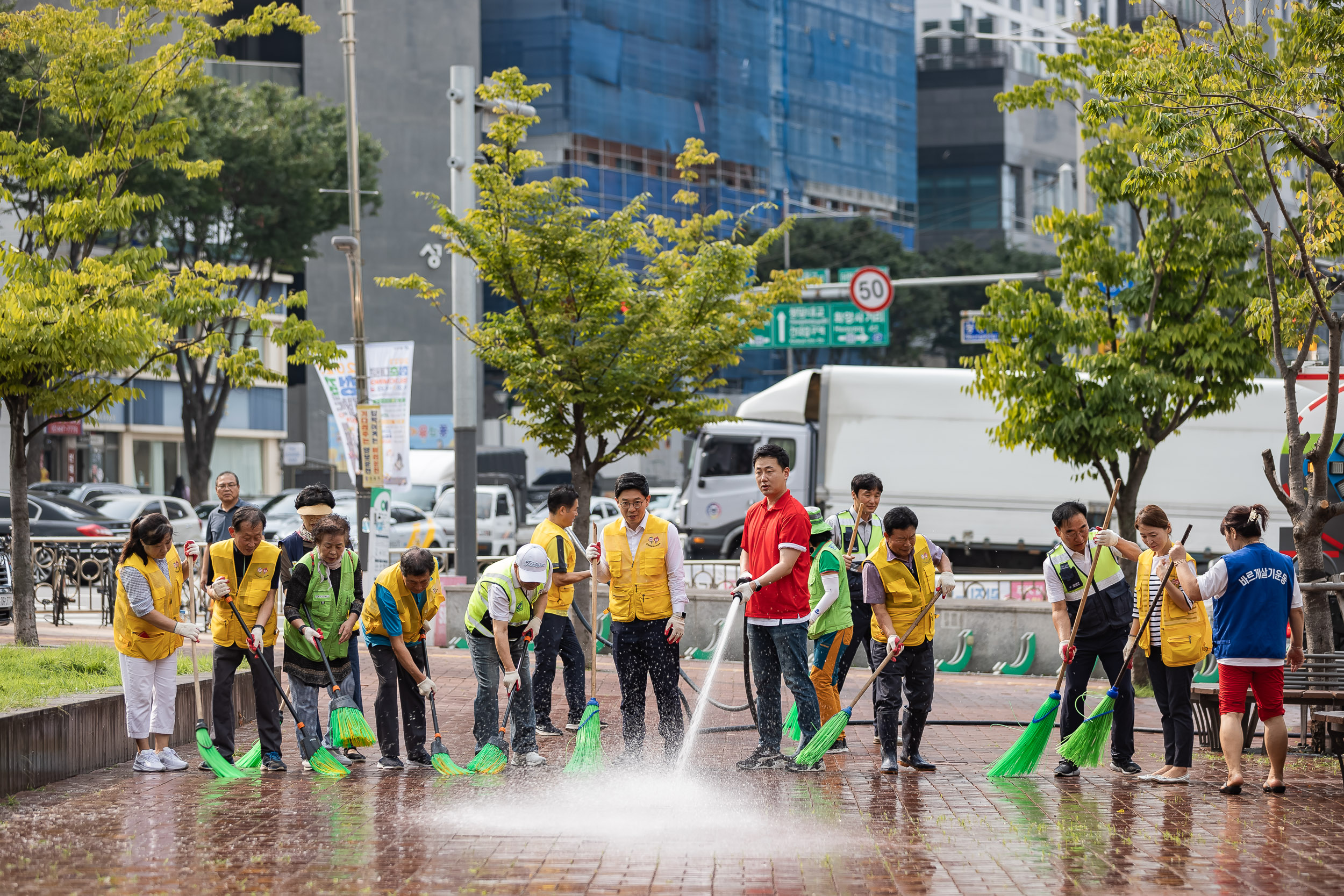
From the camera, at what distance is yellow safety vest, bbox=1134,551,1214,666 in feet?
27.9

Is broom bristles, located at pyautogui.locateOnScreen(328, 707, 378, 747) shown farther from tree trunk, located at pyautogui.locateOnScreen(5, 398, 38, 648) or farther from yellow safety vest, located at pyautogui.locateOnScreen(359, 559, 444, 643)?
tree trunk, located at pyautogui.locateOnScreen(5, 398, 38, 648)

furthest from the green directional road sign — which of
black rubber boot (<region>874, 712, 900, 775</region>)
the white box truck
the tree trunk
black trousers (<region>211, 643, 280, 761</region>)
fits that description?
black trousers (<region>211, 643, 280, 761</region>)

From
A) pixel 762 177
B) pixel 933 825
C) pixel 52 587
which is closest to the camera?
pixel 933 825

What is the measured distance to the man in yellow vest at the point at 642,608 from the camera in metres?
8.73

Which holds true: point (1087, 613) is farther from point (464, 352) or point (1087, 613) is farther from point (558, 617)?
point (464, 352)

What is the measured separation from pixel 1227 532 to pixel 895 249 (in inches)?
2134

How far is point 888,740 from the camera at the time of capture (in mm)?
8734

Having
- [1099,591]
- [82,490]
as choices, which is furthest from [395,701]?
[82,490]

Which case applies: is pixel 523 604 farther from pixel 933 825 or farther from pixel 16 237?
pixel 16 237

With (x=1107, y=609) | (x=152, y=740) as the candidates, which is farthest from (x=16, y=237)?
(x=1107, y=609)

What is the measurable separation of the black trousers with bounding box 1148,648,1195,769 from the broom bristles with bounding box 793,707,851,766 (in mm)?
1846

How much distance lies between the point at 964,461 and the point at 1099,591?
15.0 meters

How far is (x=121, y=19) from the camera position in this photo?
46.2ft

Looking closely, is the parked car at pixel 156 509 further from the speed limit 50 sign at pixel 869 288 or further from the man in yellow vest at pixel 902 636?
the man in yellow vest at pixel 902 636
